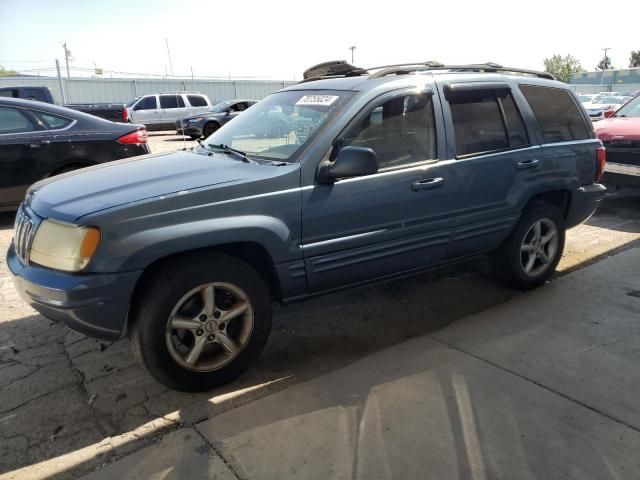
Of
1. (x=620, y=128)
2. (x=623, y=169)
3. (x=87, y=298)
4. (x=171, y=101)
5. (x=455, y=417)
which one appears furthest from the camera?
(x=171, y=101)

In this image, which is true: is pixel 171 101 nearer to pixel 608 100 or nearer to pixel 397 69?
pixel 397 69

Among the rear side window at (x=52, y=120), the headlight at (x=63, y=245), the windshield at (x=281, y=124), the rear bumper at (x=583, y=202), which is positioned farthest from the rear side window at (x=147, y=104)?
the headlight at (x=63, y=245)

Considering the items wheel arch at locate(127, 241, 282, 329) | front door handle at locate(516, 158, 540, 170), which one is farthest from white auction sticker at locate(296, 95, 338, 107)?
front door handle at locate(516, 158, 540, 170)

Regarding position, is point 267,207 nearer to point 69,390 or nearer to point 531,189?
point 69,390

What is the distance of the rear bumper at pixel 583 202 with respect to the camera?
177 inches

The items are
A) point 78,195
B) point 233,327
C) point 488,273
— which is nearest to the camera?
point 78,195

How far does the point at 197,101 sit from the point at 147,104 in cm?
202

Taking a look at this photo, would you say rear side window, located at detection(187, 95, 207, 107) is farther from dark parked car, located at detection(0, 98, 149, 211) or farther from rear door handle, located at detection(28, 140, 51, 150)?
rear door handle, located at detection(28, 140, 51, 150)

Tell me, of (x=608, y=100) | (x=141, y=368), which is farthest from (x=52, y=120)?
(x=608, y=100)

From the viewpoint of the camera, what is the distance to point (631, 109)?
7.92m

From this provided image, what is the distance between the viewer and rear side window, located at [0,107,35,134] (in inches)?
242

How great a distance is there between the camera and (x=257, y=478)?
229 cm

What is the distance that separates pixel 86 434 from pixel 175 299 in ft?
2.63

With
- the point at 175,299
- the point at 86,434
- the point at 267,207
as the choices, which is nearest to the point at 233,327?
the point at 175,299
